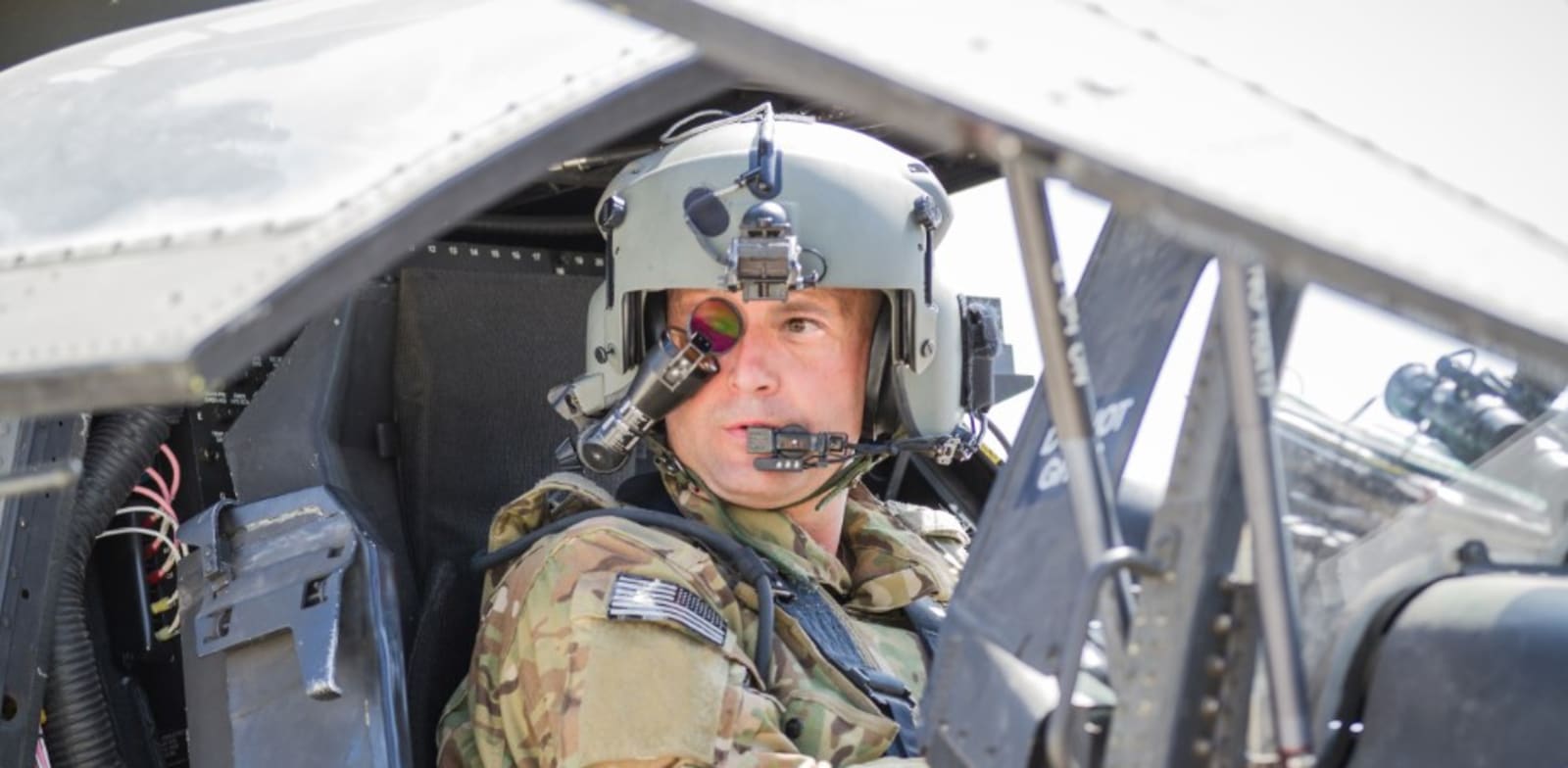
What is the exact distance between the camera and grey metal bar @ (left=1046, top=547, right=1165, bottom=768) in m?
1.31

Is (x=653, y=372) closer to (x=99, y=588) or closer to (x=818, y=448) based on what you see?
(x=818, y=448)

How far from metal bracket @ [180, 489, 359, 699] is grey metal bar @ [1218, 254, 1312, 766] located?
1.25 metres

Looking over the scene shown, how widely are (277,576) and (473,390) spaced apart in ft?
1.81

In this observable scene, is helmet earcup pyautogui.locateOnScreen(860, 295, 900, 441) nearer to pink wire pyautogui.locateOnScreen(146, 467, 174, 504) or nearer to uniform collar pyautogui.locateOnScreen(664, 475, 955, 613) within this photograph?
uniform collar pyautogui.locateOnScreen(664, 475, 955, 613)

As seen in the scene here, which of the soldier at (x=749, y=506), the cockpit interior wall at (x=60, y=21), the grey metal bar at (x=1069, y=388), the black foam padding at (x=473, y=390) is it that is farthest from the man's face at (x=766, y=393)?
the grey metal bar at (x=1069, y=388)

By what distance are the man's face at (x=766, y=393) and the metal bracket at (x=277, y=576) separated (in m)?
0.50

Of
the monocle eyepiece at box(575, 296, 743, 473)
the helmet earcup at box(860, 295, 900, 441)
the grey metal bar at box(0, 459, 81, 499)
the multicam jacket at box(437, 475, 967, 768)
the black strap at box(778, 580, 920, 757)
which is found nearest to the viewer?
the grey metal bar at box(0, 459, 81, 499)

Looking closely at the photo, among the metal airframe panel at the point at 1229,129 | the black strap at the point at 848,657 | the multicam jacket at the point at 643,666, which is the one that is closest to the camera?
the metal airframe panel at the point at 1229,129

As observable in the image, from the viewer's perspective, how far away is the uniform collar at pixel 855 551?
2592mm

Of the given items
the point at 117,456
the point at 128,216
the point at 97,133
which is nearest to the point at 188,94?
the point at 97,133

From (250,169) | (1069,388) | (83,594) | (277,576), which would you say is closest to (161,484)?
(83,594)

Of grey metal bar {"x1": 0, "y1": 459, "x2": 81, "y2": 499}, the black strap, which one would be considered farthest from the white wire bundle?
grey metal bar {"x1": 0, "y1": 459, "x2": 81, "y2": 499}

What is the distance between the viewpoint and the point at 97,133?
60.3 inches

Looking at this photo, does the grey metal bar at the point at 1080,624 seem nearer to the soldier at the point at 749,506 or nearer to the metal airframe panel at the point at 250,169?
the metal airframe panel at the point at 250,169
